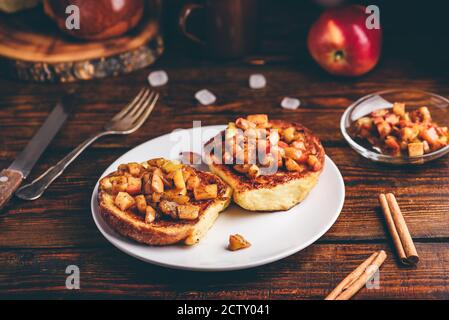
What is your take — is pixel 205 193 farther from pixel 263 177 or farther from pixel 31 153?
pixel 31 153

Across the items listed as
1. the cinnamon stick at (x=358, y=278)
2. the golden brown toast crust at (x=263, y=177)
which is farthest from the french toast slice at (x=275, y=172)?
the cinnamon stick at (x=358, y=278)

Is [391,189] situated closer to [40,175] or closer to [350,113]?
[350,113]

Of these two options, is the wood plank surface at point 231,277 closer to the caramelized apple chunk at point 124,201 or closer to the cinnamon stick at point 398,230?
the cinnamon stick at point 398,230

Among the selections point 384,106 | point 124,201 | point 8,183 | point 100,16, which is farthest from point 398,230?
point 100,16

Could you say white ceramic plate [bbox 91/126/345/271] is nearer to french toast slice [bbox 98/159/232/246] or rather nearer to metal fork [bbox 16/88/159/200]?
french toast slice [bbox 98/159/232/246]

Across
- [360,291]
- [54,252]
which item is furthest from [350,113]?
[54,252]

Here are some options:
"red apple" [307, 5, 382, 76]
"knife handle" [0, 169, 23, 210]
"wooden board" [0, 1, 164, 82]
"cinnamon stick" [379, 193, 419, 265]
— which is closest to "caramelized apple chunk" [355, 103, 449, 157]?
"cinnamon stick" [379, 193, 419, 265]
